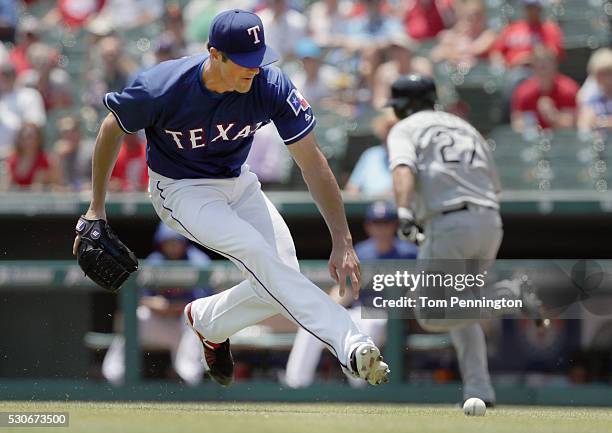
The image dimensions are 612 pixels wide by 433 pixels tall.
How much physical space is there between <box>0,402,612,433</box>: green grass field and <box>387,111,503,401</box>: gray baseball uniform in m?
0.99

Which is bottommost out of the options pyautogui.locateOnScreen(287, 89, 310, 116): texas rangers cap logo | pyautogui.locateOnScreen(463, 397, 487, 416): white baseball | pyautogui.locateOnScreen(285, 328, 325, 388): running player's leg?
pyautogui.locateOnScreen(285, 328, 325, 388): running player's leg

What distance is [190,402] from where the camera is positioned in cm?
817

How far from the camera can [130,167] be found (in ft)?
31.8

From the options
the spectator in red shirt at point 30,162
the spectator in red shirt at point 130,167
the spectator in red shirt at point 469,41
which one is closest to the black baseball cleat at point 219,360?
the spectator in red shirt at point 130,167

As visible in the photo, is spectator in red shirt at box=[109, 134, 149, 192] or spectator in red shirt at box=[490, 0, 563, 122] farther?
spectator in red shirt at box=[490, 0, 563, 122]

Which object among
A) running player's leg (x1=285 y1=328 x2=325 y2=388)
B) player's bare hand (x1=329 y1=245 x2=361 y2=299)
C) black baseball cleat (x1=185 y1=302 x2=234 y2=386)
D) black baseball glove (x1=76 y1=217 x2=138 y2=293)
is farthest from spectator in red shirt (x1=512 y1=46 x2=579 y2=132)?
black baseball glove (x1=76 y1=217 x2=138 y2=293)

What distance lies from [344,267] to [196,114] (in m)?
1.00

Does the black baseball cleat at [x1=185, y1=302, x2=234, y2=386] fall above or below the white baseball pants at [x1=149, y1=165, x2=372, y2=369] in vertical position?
below

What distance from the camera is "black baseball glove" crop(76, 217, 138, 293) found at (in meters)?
5.77

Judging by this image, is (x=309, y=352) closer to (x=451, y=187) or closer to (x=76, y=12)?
(x=451, y=187)

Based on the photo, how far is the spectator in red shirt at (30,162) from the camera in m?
9.81

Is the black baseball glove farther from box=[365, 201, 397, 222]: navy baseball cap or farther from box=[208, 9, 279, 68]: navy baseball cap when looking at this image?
box=[365, 201, 397, 222]: navy baseball cap

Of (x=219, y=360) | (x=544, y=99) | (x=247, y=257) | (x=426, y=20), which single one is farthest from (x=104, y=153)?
(x=426, y=20)

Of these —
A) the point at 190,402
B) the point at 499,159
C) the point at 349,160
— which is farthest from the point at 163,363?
the point at 499,159
